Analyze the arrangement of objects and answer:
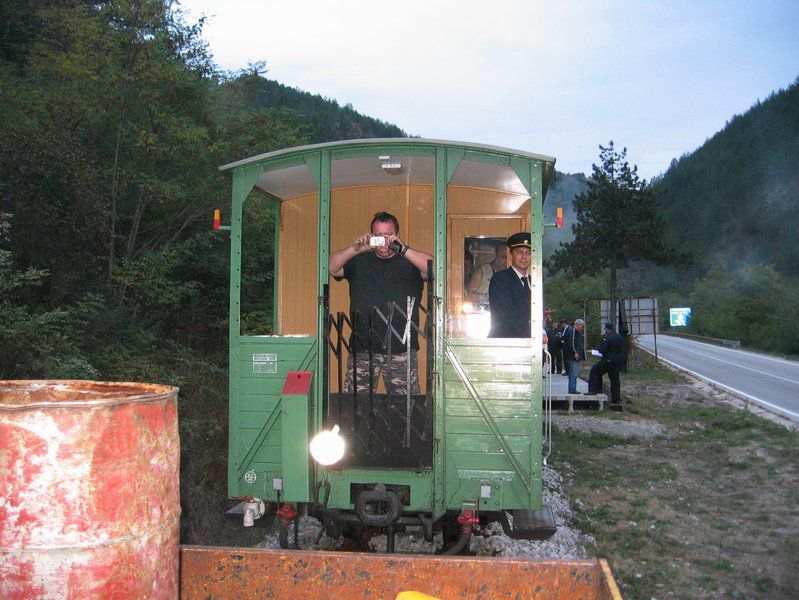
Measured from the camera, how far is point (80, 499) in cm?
179

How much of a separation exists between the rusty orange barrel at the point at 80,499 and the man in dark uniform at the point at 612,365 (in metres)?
14.5

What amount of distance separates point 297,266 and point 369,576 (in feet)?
15.2

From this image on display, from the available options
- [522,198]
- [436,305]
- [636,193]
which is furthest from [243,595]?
[636,193]

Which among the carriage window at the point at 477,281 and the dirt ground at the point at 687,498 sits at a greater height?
the carriage window at the point at 477,281

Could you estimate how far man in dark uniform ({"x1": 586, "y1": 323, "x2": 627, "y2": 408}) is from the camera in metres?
15.5

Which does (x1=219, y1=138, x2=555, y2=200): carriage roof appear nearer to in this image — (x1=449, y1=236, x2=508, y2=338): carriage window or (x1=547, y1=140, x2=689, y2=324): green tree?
(x1=449, y1=236, x2=508, y2=338): carriage window

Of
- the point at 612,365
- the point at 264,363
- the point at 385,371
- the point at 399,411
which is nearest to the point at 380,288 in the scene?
the point at 385,371

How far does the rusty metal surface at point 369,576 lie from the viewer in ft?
7.42

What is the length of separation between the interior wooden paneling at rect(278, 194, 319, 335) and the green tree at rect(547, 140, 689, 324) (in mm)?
35897

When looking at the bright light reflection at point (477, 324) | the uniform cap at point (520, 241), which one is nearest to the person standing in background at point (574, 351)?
the bright light reflection at point (477, 324)

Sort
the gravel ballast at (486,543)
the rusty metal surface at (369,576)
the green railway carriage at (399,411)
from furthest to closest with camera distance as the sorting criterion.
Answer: the gravel ballast at (486,543)
the green railway carriage at (399,411)
the rusty metal surface at (369,576)

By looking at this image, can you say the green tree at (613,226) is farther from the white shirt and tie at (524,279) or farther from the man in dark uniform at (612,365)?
the white shirt and tie at (524,279)

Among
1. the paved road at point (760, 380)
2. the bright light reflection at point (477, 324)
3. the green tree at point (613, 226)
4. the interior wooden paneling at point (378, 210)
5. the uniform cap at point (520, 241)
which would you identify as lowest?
the paved road at point (760, 380)

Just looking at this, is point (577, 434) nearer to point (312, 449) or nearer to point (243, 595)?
point (312, 449)
